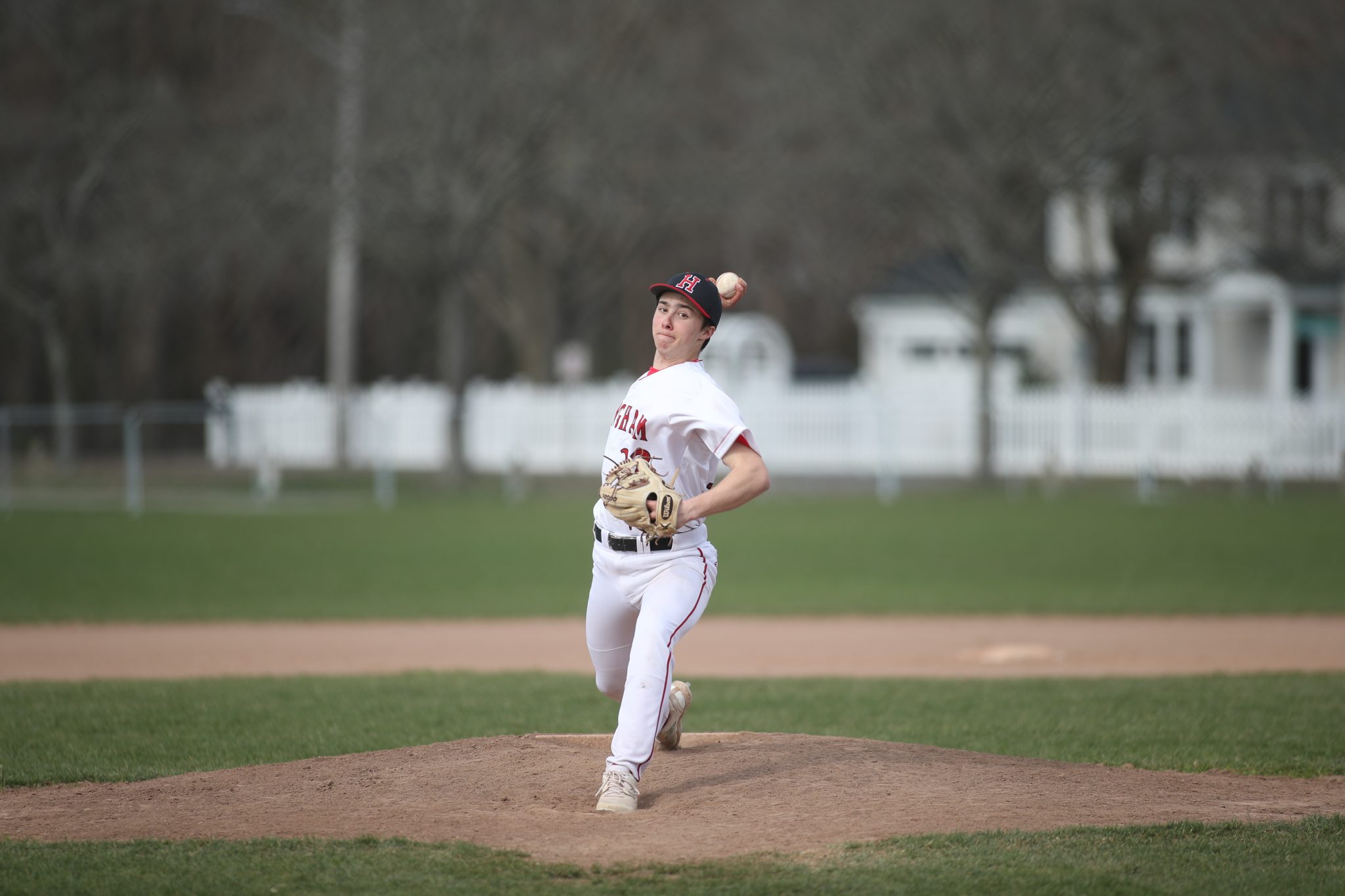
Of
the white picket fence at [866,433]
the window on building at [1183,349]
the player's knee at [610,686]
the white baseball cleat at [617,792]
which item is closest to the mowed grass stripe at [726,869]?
the white baseball cleat at [617,792]

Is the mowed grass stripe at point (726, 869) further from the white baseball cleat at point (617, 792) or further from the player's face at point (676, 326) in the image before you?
the player's face at point (676, 326)

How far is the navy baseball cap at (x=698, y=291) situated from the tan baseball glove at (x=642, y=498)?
27.7 inches

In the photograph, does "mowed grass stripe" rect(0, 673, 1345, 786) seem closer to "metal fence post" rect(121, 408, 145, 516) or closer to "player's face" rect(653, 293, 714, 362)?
"player's face" rect(653, 293, 714, 362)

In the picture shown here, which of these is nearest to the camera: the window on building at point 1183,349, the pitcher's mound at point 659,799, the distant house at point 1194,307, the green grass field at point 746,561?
the pitcher's mound at point 659,799

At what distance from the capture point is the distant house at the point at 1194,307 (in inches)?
1106

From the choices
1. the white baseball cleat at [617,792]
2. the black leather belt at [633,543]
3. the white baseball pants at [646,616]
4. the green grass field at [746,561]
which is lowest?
the green grass field at [746,561]

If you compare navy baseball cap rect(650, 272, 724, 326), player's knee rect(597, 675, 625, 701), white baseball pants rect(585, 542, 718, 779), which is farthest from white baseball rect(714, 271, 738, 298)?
player's knee rect(597, 675, 625, 701)

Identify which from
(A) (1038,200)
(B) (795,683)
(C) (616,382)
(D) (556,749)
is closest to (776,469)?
(C) (616,382)

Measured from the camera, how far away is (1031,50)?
2689 centimetres

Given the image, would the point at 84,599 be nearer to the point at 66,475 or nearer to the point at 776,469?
the point at 66,475

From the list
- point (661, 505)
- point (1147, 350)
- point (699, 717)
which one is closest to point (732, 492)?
point (661, 505)

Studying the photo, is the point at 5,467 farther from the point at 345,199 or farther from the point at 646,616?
the point at 646,616

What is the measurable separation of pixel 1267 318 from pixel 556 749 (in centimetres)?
3237

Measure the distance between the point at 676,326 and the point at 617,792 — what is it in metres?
1.87
